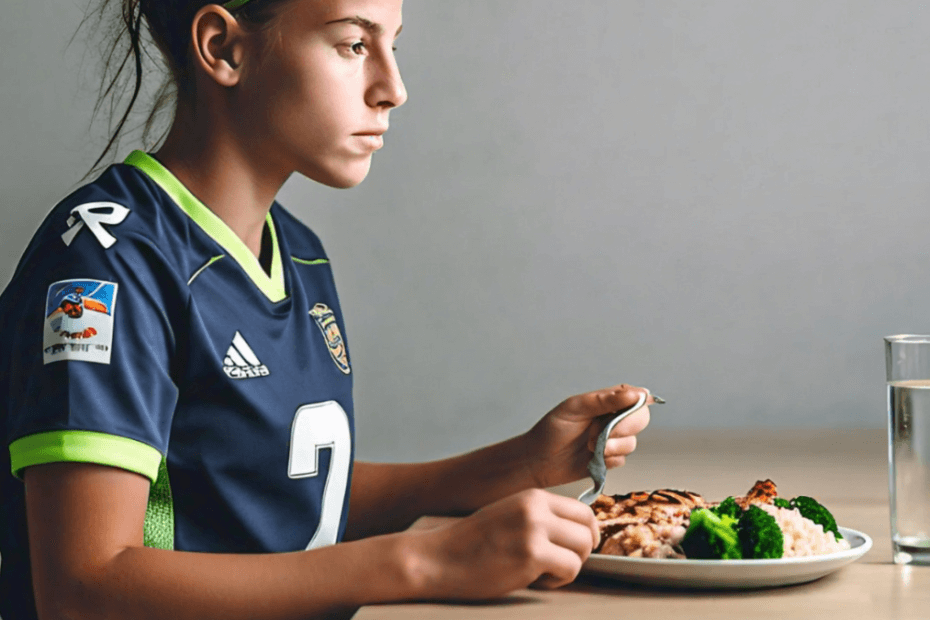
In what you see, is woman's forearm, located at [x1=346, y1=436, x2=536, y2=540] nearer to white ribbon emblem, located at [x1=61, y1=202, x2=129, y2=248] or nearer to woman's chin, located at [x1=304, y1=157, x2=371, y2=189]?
woman's chin, located at [x1=304, y1=157, x2=371, y2=189]

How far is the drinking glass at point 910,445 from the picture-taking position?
720 millimetres

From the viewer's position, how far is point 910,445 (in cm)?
73

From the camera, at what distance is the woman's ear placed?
822 mm

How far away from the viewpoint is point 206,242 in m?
0.81

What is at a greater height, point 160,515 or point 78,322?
point 78,322

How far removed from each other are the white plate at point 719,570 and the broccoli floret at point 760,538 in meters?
0.01

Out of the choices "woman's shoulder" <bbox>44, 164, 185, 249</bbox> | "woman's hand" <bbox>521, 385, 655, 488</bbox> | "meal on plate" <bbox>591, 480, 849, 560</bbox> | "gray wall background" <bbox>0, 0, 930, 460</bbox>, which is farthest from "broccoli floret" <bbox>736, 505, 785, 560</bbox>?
"gray wall background" <bbox>0, 0, 930, 460</bbox>

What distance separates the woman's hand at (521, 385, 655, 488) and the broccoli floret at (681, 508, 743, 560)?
0.21 meters

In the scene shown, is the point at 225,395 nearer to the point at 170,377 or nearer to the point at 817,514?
the point at 170,377

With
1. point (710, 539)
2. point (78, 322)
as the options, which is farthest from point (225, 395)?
point (710, 539)

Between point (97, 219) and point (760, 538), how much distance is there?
49 centimetres

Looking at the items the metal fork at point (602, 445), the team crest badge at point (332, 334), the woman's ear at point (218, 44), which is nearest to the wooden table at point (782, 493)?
the metal fork at point (602, 445)

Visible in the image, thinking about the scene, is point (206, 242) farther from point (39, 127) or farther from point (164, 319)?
point (39, 127)

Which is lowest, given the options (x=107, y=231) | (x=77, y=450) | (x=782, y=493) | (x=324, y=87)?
(x=782, y=493)
